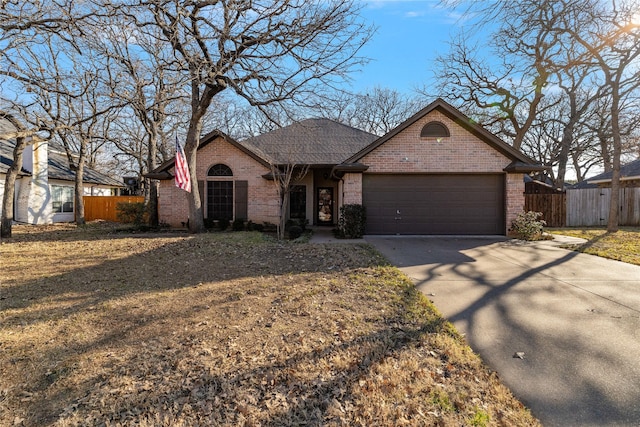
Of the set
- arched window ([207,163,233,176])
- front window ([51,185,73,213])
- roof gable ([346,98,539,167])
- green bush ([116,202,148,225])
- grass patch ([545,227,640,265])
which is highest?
roof gable ([346,98,539,167])

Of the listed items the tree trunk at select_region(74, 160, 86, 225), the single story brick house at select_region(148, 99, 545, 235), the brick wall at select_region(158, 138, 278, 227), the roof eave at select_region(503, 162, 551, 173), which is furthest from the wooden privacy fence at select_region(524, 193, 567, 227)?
the tree trunk at select_region(74, 160, 86, 225)

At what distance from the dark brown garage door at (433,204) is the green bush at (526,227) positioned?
1.83 ft

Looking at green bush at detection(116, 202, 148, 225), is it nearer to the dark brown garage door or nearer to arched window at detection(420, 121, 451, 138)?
the dark brown garage door

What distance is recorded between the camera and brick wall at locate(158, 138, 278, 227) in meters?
15.0

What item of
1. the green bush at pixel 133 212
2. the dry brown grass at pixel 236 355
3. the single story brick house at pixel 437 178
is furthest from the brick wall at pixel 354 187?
the green bush at pixel 133 212

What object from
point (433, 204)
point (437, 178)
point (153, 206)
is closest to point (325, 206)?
point (433, 204)

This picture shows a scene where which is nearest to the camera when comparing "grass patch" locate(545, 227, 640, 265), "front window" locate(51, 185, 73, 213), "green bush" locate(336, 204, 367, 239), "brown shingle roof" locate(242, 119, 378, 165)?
"grass patch" locate(545, 227, 640, 265)

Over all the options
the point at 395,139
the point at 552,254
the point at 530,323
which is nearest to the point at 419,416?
the point at 530,323

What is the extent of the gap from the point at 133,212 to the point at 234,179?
251 inches

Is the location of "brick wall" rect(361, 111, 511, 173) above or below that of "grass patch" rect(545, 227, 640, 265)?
above

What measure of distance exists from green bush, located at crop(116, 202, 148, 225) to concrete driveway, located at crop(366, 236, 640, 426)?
1310 centimetres

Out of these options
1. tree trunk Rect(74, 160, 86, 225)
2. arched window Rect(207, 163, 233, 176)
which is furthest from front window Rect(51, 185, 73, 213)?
arched window Rect(207, 163, 233, 176)

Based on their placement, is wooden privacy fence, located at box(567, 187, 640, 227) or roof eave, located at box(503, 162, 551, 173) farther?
wooden privacy fence, located at box(567, 187, 640, 227)

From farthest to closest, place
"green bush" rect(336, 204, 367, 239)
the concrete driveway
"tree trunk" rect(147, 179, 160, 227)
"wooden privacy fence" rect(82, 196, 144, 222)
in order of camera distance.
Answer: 1. "wooden privacy fence" rect(82, 196, 144, 222)
2. "tree trunk" rect(147, 179, 160, 227)
3. "green bush" rect(336, 204, 367, 239)
4. the concrete driveway
